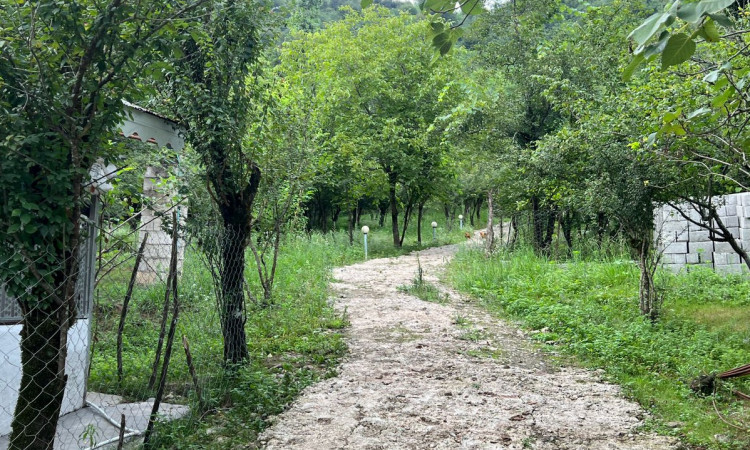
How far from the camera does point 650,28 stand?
4.04 feet

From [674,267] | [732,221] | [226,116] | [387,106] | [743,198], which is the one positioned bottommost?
[674,267]

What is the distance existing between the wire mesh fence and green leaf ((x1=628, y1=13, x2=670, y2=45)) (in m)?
2.97

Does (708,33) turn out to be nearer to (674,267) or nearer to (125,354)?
(125,354)

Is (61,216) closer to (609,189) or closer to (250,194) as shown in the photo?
(250,194)

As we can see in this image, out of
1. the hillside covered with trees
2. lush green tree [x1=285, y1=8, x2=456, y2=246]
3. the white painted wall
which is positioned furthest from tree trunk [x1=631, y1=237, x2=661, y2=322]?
lush green tree [x1=285, y1=8, x2=456, y2=246]

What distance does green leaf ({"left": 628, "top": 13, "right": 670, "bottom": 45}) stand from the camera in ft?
3.96

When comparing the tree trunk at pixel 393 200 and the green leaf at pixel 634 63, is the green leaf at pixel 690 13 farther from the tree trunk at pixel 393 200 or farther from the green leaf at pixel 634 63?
the tree trunk at pixel 393 200

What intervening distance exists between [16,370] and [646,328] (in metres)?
6.77

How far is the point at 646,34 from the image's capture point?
4.00ft

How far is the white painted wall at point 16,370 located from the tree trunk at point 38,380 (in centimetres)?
73

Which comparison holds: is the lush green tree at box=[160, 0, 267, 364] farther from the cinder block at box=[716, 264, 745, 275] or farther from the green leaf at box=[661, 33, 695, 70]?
the cinder block at box=[716, 264, 745, 275]

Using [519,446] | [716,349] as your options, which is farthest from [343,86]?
[519,446]

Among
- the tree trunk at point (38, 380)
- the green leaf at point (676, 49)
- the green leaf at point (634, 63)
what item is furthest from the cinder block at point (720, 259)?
the tree trunk at point (38, 380)

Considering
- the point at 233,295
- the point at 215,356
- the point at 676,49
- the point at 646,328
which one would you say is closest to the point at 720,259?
the point at 646,328
